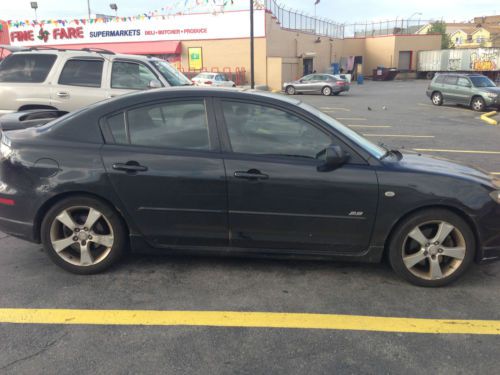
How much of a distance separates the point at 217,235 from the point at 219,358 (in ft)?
3.76

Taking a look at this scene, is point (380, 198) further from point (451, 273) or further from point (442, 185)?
point (451, 273)

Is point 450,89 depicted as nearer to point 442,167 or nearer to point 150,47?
point 442,167

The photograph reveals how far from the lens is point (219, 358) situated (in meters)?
2.66

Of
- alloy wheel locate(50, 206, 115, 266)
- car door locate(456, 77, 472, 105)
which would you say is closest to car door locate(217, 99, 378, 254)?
alloy wheel locate(50, 206, 115, 266)

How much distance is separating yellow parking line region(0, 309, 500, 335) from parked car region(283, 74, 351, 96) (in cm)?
2610

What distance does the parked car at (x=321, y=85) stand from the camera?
27906mm

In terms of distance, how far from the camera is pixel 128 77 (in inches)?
303

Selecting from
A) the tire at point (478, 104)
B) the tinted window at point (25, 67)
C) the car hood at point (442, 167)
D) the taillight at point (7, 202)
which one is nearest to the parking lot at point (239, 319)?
the taillight at point (7, 202)

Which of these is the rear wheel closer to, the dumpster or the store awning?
the store awning

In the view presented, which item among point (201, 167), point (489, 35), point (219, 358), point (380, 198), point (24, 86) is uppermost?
point (489, 35)

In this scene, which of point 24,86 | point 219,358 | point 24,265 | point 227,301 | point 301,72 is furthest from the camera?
point 301,72

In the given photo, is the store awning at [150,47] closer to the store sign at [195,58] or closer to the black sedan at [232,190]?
the store sign at [195,58]

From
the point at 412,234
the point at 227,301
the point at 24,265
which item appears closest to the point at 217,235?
the point at 227,301

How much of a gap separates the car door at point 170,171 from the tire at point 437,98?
1981 cm
